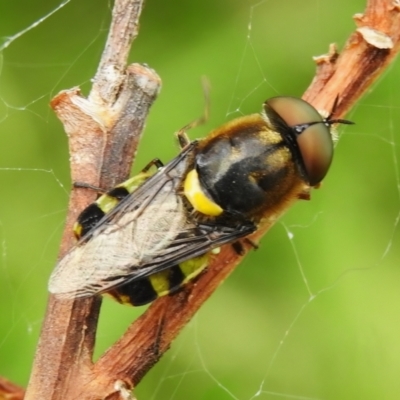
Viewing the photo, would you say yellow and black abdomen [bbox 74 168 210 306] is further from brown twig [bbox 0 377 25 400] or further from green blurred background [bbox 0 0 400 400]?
green blurred background [bbox 0 0 400 400]

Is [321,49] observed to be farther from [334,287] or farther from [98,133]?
[98,133]

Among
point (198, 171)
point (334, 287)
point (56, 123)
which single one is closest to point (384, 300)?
point (334, 287)

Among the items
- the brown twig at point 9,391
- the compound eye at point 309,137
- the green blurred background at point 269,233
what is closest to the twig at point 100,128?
the brown twig at point 9,391

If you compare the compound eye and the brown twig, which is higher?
the compound eye

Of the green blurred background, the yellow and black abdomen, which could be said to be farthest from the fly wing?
the green blurred background

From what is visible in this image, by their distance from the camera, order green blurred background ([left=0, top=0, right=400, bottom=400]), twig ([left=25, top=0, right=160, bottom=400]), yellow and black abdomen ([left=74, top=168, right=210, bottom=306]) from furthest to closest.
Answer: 1. green blurred background ([left=0, top=0, right=400, bottom=400])
2. yellow and black abdomen ([left=74, top=168, right=210, bottom=306])
3. twig ([left=25, top=0, right=160, bottom=400])

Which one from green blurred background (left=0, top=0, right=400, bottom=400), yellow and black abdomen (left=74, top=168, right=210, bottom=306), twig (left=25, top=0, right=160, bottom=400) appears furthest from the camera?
green blurred background (left=0, top=0, right=400, bottom=400)

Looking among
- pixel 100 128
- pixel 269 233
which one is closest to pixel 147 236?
pixel 100 128

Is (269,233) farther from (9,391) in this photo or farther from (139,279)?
(9,391)
